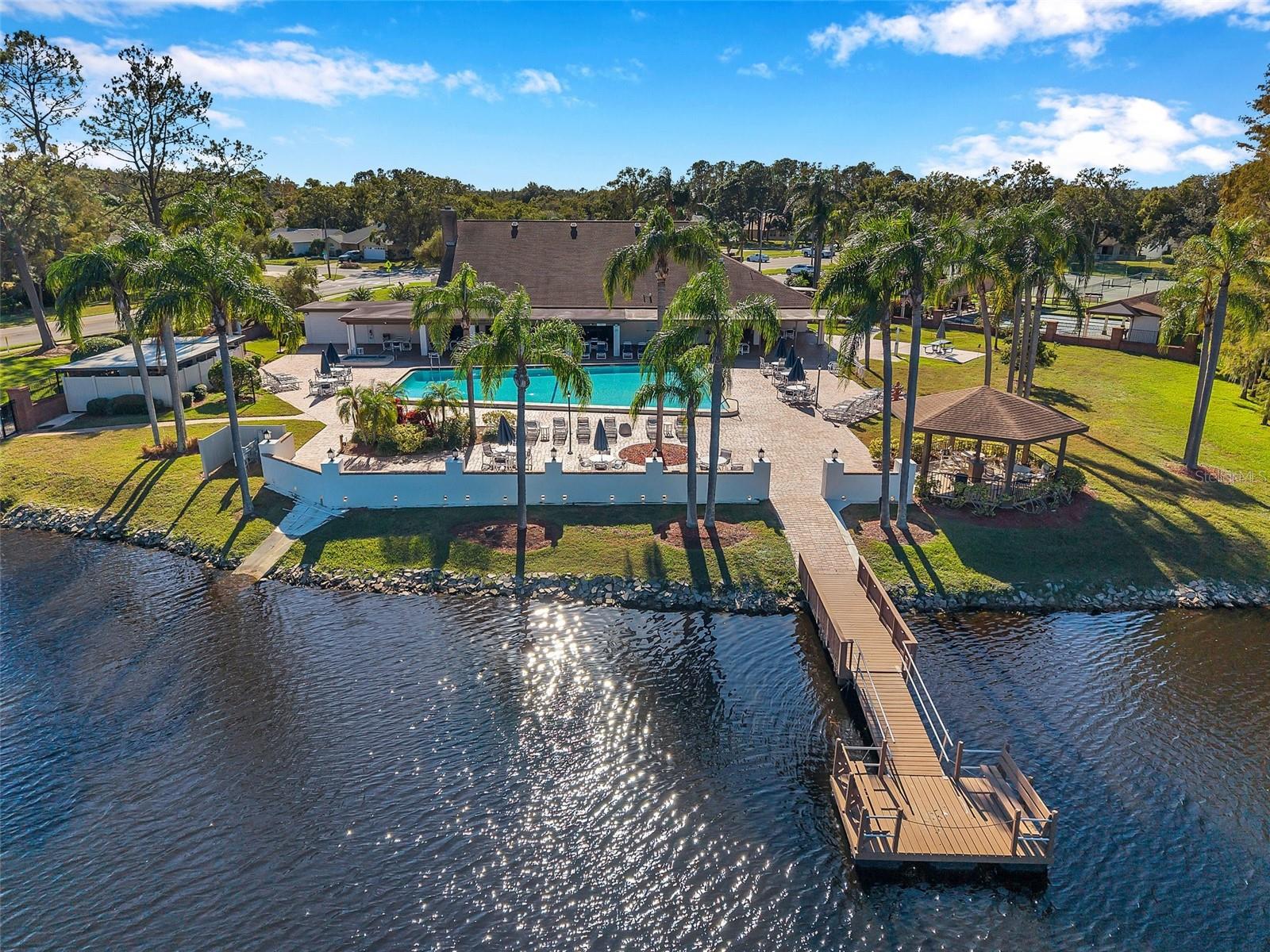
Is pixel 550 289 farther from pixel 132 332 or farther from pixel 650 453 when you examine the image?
pixel 132 332

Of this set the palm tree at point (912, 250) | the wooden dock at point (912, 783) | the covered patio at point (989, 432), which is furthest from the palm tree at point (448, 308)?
the wooden dock at point (912, 783)

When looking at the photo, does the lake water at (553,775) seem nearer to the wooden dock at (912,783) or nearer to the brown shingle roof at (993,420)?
the wooden dock at (912,783)

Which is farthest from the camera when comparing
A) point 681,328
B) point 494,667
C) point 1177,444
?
point 1177,444

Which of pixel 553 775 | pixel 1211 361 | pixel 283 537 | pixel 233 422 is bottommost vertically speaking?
pixel 553 775

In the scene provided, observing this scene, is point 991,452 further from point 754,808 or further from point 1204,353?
point 754,808

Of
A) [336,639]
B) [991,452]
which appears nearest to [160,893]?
[336,639]

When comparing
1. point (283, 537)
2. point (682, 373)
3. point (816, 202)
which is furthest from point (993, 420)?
point (816, 202)

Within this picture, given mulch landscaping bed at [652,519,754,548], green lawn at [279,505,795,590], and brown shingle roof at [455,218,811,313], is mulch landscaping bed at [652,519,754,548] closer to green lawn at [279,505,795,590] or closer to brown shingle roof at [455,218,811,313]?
green lawn at [279,505,795,590]
